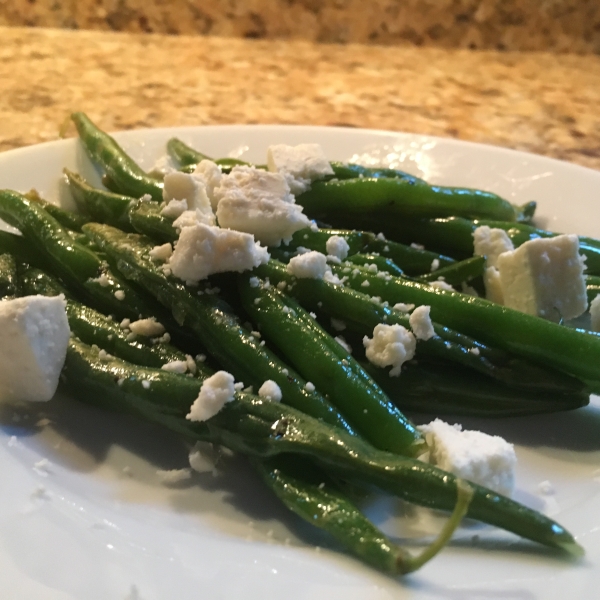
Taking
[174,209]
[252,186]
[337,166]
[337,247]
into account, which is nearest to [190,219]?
[174,209]

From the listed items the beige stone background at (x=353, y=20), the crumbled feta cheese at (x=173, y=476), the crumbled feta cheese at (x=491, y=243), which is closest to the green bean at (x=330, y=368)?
the crumbled feta cheese at (x=173, y=476)

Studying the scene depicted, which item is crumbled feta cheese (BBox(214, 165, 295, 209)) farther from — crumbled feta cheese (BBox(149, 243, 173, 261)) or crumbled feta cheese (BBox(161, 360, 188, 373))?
crumbled feta cheese (BBox(161, 360, 188, 373))

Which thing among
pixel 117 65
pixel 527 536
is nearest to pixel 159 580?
pixel 527 536

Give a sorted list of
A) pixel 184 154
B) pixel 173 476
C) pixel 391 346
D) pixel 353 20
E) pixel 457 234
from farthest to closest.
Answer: pixel 353 20 → pixel 184 154 → pixel 457 234 → pixel 391 346 → pixel 173 476

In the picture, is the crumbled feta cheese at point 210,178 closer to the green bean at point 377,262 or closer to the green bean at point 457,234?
the green bean at point 377,262

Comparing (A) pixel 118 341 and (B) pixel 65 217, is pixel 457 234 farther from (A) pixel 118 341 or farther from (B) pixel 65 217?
(B) pixel 65 217

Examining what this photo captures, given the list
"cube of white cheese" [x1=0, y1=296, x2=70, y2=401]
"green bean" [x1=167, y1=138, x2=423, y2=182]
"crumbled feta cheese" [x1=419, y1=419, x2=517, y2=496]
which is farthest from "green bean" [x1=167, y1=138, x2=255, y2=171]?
"crumbled feta cheese" [x1=419, y1=419, x2=517, y2=496]
